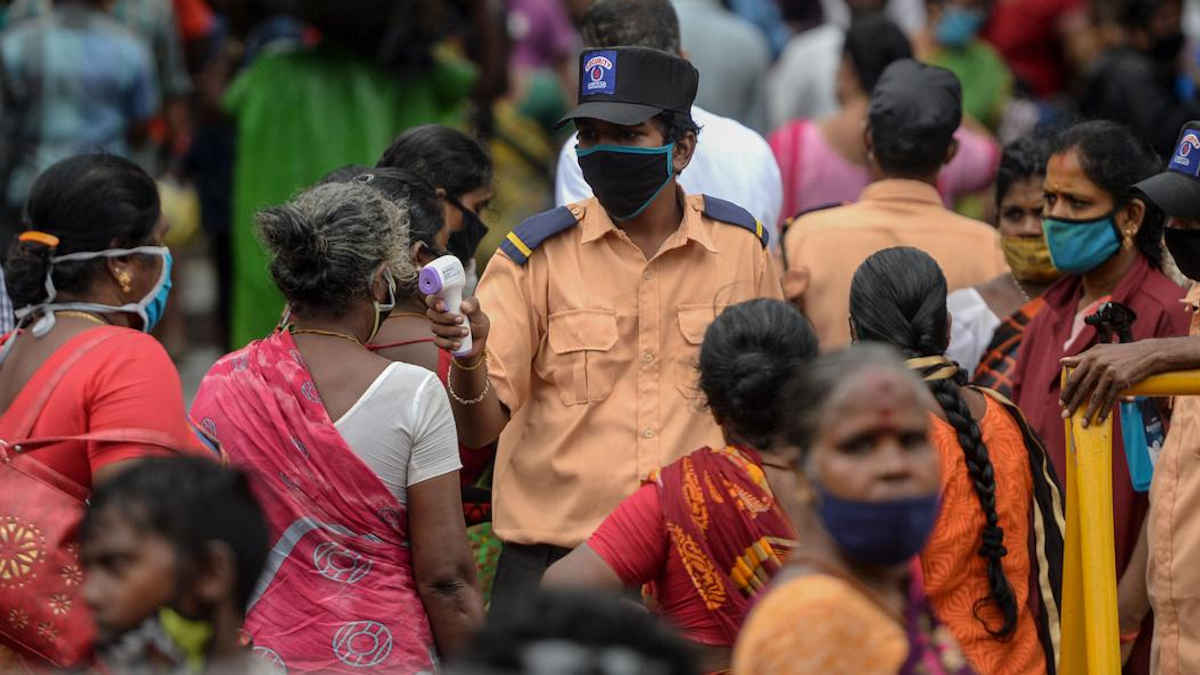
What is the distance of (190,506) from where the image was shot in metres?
3.10

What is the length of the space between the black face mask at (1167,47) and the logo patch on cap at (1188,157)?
5.94 metres

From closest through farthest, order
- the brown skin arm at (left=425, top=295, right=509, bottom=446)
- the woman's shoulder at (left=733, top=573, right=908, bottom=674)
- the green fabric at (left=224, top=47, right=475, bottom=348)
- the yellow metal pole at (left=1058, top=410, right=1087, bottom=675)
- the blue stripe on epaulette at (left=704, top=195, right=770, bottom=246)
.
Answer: the woman's shoulder at (left=733, top=573, right=908, bottom=674), the yellow metal pole at (left=1058, top=410, right=1087, bottom=675), the brown skin arm at (left=425, top=295, right=509, bottom=446), the blue stripe on epaulette at (left=704, top=195, right=770, bottom=246), the green fabric at (left=224, top=47, right=475, bottom=348)

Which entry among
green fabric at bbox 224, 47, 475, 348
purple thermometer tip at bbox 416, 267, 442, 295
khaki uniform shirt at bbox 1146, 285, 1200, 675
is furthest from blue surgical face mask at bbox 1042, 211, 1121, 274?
green fabric at bbox 224, 47, 475, 348

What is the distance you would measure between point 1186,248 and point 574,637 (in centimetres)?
275

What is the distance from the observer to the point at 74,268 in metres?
4.45

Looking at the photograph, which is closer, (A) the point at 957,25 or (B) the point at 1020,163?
(B) the point at 1020,163

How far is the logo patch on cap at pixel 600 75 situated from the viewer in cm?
489

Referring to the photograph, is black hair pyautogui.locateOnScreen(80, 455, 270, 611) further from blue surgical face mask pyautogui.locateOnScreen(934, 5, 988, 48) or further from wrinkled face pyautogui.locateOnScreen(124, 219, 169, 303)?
blue surgical face mask pyautogui.locateOnScreen(934, 5, 988, 48)

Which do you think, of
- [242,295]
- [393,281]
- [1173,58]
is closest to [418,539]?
[393,281]

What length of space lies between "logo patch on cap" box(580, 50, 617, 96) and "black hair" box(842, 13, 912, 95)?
274cm

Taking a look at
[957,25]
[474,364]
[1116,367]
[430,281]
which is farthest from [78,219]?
[957,25]

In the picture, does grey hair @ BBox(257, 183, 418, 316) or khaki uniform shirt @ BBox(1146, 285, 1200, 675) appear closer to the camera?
grey hair @ BBox(257, 183, 418, 316)

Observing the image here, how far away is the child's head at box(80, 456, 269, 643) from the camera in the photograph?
3076mm

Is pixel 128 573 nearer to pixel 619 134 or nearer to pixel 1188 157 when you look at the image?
pixel 619 134
